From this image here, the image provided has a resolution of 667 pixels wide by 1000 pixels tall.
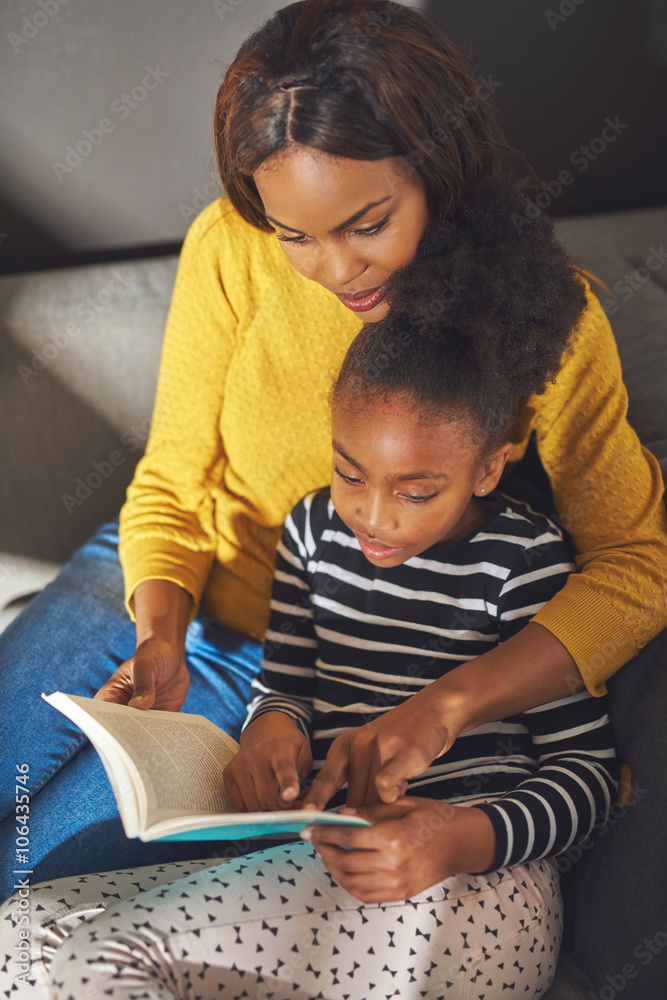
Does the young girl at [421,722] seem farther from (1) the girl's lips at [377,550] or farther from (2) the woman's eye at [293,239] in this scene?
(2) the woman's eye at [293,239]

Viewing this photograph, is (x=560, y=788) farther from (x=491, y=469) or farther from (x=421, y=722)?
(x=491, y=469)

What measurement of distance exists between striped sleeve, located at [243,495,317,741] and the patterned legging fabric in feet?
0.81

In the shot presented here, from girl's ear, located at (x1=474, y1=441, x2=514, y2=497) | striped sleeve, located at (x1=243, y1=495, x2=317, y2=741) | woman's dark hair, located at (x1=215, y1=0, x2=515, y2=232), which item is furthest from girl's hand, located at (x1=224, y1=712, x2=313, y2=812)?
woman's dark hair, located at (x1=215, y1=0, x2=515, y2=232)

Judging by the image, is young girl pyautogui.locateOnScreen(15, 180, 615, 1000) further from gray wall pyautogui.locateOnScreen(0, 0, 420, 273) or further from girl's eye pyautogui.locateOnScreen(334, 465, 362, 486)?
gray wall pyautogui.locateOnScreen(0, 0, 420, 273)

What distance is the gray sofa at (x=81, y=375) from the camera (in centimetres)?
143

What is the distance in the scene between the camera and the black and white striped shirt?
0.86 metres

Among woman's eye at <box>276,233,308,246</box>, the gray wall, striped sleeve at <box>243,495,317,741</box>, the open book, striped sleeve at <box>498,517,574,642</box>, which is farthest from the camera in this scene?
the gray wall

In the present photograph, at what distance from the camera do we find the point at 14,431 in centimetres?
145

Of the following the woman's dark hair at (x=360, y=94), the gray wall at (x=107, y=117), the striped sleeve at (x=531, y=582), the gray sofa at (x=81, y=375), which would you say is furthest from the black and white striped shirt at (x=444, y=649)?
the gray wall at (x=107, y=117)

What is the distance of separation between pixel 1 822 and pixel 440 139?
3.27 ft

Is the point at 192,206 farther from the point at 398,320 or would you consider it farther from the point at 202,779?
the point at 202,779

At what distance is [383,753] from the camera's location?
78 cm

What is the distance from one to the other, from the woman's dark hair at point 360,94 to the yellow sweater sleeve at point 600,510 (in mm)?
275

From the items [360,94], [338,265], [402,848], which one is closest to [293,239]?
[338,265]
